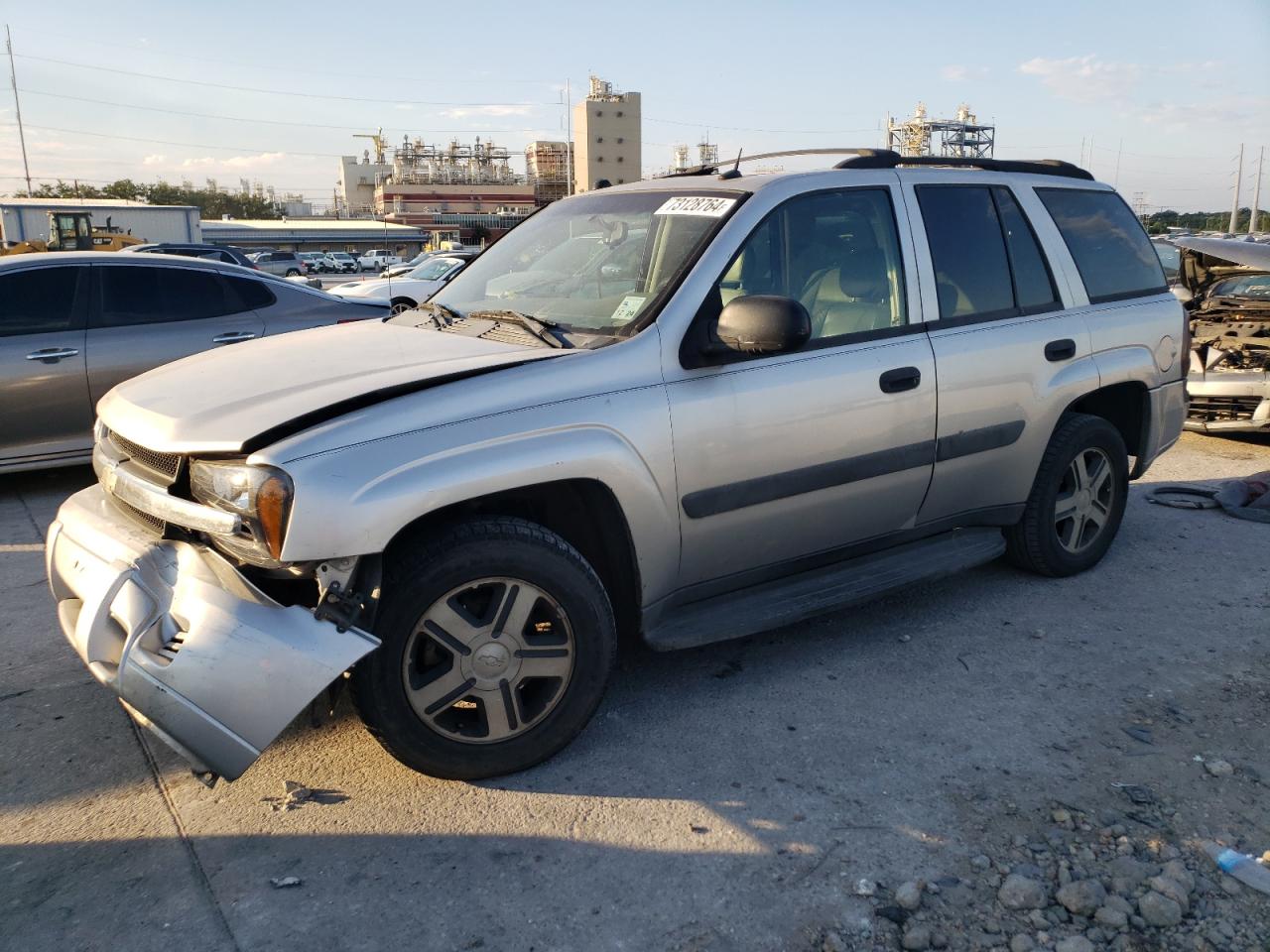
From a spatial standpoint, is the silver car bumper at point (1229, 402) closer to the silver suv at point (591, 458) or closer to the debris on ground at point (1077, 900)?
the silver suv at point (591, 458)

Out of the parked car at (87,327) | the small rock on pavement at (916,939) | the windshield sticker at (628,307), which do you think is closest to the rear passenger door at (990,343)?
the windshield sticker at (628,307)

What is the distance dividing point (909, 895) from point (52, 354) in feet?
19.7

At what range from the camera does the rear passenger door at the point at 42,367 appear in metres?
6.04

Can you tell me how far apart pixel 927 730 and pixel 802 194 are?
78.5 inches

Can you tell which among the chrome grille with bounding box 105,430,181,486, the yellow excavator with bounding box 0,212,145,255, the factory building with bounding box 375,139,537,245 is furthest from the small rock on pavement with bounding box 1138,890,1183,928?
the factory building with bounding box 375,139,537,245

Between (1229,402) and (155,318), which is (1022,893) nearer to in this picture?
(155,318)

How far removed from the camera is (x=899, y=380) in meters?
3.70

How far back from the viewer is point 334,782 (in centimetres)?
301

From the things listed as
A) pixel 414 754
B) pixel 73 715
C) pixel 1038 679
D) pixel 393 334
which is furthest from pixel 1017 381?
pixel 73 715

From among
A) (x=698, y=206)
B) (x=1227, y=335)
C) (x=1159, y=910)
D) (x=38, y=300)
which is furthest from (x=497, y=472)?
(x=1227, y=335)

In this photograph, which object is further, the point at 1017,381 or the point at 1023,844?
the point at 1017,381

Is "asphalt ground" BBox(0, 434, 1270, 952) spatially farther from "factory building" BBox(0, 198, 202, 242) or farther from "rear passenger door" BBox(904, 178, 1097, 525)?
"factory building" BBox(0, 198, 202, 242)

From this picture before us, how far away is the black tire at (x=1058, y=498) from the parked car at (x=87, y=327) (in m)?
5.21

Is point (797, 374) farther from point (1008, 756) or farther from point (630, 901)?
point (630, 901)
